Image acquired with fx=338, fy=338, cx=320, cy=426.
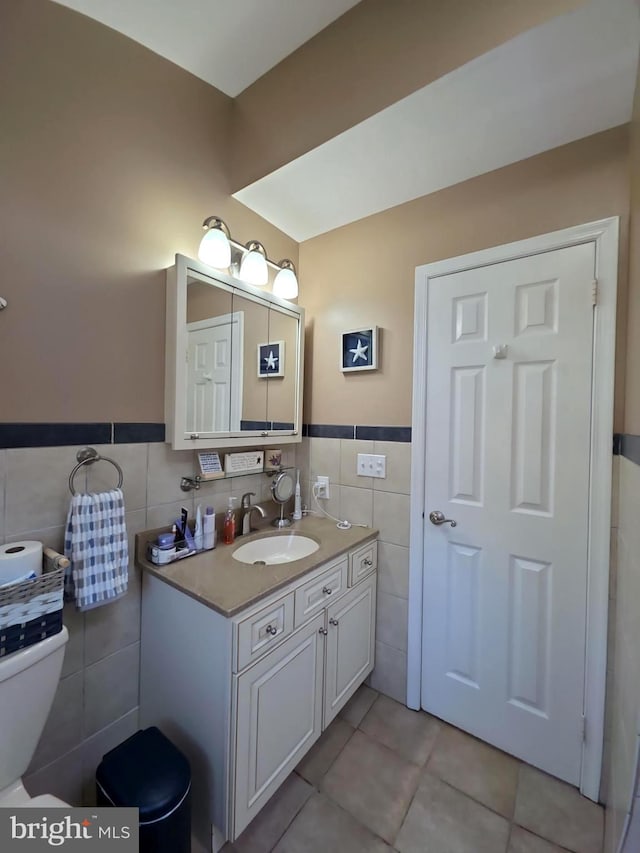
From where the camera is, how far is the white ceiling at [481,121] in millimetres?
971

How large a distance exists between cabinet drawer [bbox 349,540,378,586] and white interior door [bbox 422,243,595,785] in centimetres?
26

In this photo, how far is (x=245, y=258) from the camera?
1.59 metres

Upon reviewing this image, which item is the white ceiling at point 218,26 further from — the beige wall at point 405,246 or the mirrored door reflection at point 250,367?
the mirrored door reflection at point 250,367

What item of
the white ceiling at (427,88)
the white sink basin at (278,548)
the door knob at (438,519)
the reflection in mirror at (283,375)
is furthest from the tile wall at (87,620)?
the white ceiling at (427,88)

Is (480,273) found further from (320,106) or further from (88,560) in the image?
(88,560)

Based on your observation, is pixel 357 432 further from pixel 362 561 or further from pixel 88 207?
pixel 88 207

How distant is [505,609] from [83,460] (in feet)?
5.60

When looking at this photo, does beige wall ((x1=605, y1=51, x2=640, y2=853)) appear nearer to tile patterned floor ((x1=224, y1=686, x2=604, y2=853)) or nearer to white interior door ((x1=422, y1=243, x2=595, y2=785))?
white interior door ((x1=422, y1=243, x2=595, y2=785))

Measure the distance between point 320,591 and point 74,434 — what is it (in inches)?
40.9

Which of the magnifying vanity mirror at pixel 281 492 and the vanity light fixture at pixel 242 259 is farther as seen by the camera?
the magnifying vanity mirror at pixel 281 492

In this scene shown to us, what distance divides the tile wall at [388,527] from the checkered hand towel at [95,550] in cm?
106

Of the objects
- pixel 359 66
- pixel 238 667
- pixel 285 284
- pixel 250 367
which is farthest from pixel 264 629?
pixel 359 66

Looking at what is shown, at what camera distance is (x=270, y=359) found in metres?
1.75

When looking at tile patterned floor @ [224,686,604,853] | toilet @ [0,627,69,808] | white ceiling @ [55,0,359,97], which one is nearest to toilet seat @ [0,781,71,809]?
toilet @ [0,627,69,808]
